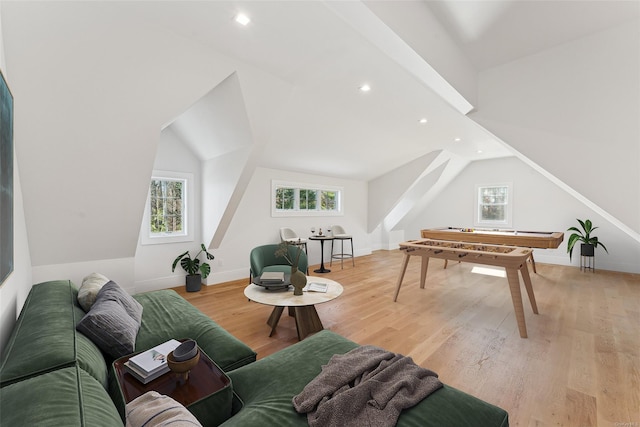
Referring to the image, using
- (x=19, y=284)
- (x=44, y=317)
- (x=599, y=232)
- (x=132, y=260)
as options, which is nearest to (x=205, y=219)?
(x=132, y=260)

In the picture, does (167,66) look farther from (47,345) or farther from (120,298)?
(47,345)

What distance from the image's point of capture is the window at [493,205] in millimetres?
7102

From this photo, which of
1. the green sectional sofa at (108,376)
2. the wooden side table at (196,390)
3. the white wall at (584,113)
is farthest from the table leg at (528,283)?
the wooden side table at (196,390)

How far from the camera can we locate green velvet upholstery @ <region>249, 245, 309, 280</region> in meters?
3.47

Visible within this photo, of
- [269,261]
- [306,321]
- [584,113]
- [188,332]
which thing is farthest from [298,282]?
[584,113]

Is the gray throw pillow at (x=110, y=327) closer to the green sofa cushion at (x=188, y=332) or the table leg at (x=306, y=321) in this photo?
the green sofa cushion at (x=188, y=332)

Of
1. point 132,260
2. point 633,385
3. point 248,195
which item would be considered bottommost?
point 633,385

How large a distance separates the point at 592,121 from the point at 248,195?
4.69 meters

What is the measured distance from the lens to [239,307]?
3.64 meters

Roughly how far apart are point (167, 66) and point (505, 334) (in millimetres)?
4295

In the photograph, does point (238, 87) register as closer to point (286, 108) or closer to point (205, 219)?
point (286, 108)

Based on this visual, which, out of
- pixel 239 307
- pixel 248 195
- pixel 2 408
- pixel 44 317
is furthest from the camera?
pixel 248 195

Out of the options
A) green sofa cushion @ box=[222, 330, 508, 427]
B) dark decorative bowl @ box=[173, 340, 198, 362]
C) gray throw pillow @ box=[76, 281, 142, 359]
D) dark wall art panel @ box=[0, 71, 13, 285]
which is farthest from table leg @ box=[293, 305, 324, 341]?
dark wall art panel @ box=[0, 71, 13, 285]

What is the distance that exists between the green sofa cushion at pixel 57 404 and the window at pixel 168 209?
383 cm
